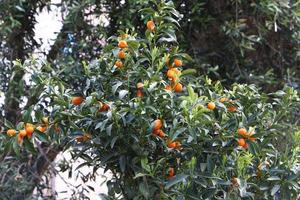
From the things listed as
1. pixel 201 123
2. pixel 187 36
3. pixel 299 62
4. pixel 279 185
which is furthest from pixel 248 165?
pixel 299 62

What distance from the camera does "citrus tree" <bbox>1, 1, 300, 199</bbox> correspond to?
5.01 ft

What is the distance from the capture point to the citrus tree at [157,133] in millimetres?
1528

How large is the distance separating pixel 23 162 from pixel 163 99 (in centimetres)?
160

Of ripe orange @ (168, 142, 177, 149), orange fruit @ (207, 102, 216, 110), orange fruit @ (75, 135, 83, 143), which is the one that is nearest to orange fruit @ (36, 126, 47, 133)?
orange fruit @ (75, 135, 83, 143)

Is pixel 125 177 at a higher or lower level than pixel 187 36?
lower

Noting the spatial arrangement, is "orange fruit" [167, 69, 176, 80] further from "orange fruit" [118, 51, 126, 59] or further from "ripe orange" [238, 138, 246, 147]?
"ripe orange" [238, 138, 246, 147]

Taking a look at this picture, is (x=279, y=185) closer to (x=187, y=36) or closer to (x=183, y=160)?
(x=183, y=160)

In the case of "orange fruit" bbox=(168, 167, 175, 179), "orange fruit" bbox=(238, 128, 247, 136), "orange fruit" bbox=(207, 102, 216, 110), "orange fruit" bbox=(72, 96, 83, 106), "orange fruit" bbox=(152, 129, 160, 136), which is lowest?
"orange fruit" bbox=(168, 167, 175, 179)

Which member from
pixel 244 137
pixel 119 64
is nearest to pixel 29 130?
pixel 119 64

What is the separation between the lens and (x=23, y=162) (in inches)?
114

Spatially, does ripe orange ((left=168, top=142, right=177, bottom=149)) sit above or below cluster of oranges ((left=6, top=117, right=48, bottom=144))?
below

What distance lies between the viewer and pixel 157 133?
154cm

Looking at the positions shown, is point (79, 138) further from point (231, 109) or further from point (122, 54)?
Answer: point (231, 109)

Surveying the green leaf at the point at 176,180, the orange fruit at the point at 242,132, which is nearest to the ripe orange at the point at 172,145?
the green leaf at the point at 176,180
